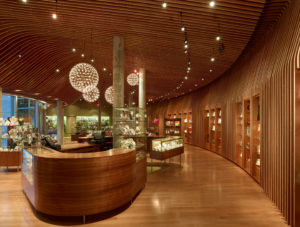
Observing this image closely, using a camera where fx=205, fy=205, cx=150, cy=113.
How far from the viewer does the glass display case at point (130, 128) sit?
523 cm

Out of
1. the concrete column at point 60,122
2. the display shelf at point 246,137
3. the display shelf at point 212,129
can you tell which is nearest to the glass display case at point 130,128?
the display shelf at point 246,137

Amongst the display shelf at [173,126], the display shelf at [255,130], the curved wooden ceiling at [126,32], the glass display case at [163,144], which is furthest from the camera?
the display shelf at [173,126]

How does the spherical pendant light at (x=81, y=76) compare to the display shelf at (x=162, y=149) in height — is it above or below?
above

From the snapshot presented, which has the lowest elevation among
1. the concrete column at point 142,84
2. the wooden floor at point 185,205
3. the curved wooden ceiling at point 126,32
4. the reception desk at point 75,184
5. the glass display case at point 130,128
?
the wooden floor at point 185,205

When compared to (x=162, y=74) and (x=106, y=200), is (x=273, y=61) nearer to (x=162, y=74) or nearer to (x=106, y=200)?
(x=106, y=200)

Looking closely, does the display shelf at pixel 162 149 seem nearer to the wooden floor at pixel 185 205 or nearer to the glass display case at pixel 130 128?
the wooden floor at pixel 185 205

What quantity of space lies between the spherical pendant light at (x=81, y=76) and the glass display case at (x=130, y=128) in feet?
3.72

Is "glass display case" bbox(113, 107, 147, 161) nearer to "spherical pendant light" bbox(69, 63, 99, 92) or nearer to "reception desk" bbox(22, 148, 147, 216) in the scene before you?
"spherical pendant light" bbox(69, 63, 99, 92)

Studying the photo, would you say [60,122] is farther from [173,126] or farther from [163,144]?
[163,144]

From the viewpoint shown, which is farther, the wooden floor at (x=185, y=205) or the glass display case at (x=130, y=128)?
the glass display case at (x=130, y=128)

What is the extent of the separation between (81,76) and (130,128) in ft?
5.81

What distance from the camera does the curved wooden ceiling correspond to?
14.6ft

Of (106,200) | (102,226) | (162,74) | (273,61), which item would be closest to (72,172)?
(106,200)

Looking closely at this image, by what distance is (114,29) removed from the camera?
18.4 ft
